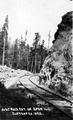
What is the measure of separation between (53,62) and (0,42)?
48.7 m

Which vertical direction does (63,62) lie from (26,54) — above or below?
above

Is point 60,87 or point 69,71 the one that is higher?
point 69,71

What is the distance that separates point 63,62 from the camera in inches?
711

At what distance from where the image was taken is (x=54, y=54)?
2084 cm

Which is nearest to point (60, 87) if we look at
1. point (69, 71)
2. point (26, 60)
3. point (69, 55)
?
point (69, 71)

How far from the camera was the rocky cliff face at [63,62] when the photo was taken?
1615 cm

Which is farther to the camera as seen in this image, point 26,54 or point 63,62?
point 26,54

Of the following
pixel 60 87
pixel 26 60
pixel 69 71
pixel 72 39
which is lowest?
pixel 26 60

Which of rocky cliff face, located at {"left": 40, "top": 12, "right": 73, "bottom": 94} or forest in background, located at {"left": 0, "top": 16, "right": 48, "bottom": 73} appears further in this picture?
forest in background, located at {"left": 0, "top": 16, "right": 48, "bottom": 73}

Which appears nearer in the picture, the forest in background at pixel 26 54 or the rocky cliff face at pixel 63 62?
the rocky cliff face at pixel 63 62

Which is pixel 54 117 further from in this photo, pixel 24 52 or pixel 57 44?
pixel 24 52

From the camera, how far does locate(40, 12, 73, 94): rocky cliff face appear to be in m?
16.1

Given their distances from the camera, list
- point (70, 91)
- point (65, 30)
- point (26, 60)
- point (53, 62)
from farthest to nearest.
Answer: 1. point (26, 60)
2. point (65, 30)
3. point (53, 62)
4. point (70, 91)

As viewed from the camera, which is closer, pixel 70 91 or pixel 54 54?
pixel 70 91
